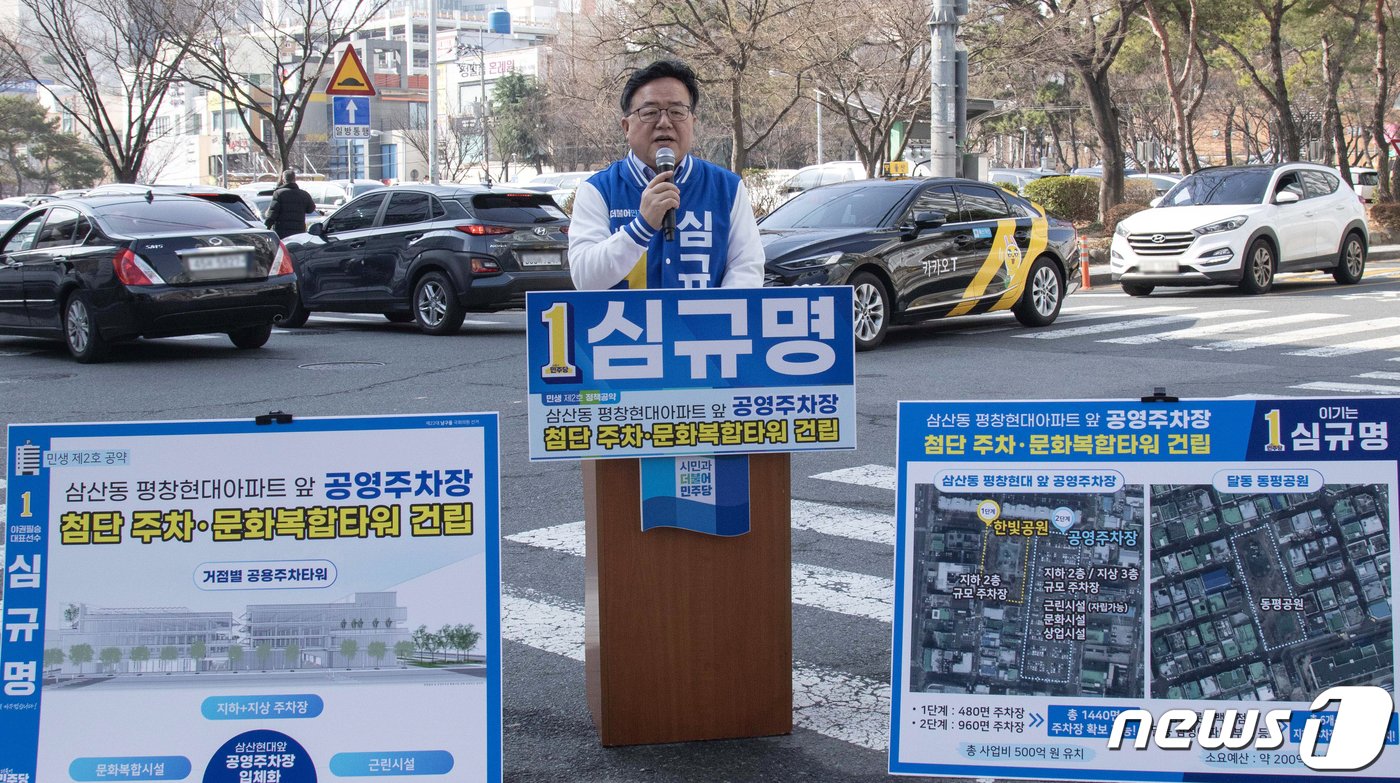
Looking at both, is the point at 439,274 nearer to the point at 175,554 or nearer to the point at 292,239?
the point at 292,239

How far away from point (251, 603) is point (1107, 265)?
21102 mm

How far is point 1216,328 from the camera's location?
1449cm

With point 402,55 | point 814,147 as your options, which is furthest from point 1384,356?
point 402,55

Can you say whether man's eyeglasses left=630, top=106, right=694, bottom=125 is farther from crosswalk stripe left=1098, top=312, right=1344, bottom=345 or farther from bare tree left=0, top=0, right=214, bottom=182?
bare tree left=0, top=0, right=214, bottom=182

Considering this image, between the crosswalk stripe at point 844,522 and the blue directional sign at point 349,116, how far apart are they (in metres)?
16.5

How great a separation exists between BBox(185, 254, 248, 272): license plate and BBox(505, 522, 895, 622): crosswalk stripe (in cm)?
706

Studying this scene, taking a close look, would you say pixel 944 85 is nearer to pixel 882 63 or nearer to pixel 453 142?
A: pixel 882 63

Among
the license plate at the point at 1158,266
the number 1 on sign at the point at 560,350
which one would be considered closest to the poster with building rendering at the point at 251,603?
the number 1 on sign at the point at 560,350

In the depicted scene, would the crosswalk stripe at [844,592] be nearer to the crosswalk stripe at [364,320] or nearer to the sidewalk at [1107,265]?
the crosswalk stripe at [364,320]

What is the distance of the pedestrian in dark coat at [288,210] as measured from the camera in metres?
20.0

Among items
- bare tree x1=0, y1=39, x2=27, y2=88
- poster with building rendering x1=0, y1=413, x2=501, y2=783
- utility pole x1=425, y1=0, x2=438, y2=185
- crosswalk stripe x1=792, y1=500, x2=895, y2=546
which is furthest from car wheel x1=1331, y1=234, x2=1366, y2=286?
bare tree x1=0, y1=39, x2=27, y2=88

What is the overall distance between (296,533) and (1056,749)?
1.83 m

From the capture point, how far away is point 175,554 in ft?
11.2

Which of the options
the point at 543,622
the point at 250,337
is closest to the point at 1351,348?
the point at 543,622
